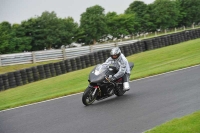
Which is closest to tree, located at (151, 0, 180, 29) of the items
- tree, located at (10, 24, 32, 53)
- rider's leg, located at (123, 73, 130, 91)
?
tree, located at (10, 24, 32, 53)

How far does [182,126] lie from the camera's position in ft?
22.3

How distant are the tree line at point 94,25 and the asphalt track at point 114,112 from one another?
47.7 meters

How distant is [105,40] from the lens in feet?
279

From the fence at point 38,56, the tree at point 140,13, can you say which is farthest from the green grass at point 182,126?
the tree at point 140,13

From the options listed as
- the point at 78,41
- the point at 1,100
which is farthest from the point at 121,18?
the point at 1,100

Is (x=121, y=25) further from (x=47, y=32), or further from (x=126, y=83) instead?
(x=126, y=83)

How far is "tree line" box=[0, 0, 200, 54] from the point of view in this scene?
6650 centimetres

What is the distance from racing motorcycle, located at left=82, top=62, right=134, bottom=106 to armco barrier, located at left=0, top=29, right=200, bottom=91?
829 cm

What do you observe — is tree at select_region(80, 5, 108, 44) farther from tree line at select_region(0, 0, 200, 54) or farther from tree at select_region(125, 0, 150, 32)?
tree at select_region(125, 0, 150, 32)

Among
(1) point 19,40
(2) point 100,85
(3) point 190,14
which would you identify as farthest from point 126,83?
(3) point 190,14

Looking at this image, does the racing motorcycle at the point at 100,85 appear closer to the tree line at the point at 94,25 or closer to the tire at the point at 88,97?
the tire at the point at 88,97

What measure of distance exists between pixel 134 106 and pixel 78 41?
7081cm

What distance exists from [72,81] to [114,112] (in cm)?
997

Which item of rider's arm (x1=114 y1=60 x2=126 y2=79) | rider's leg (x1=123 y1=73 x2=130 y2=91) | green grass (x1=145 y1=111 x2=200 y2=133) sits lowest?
green grass (x1=145 y1=111 x2=200 y2=133)
